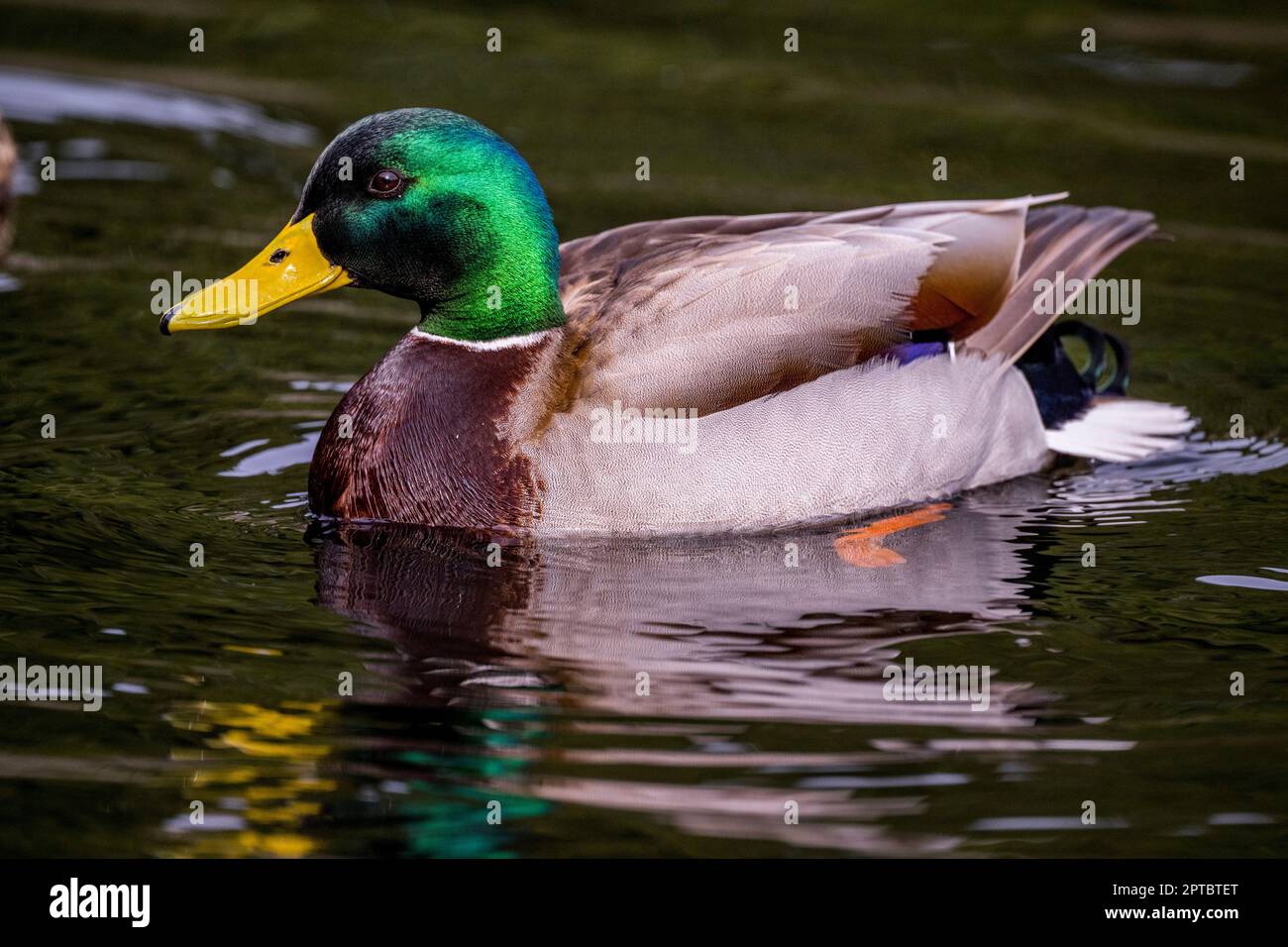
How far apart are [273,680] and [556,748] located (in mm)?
922

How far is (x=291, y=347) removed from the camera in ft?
30.6

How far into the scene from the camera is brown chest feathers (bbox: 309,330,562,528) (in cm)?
705

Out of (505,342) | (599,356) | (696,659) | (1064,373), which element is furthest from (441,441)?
(1064,373)

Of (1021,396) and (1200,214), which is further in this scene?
(1200,214)

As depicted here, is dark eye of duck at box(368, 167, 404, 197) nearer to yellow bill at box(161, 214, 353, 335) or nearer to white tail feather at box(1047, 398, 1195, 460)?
yellow bill at box(161, 214, 353, 335)

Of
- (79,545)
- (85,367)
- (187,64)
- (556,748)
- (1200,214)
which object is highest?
(187,64)

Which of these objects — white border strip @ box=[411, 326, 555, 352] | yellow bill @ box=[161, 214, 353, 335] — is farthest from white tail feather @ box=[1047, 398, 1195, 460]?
yellow bill @ box=[161, 214, 353, 335]

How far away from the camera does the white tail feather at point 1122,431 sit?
8.24 meters

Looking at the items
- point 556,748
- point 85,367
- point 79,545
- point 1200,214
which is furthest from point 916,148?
point 556,748

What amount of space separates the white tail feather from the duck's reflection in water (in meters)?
0.64

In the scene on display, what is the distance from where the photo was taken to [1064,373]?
8.45 metres

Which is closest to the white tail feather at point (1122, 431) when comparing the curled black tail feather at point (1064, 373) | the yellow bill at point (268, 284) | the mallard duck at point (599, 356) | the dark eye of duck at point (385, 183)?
the curled black tail feather at point (1064, 373)

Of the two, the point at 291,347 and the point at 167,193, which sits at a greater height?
the point at 167,193

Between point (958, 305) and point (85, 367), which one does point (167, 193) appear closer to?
point (85, 367)
